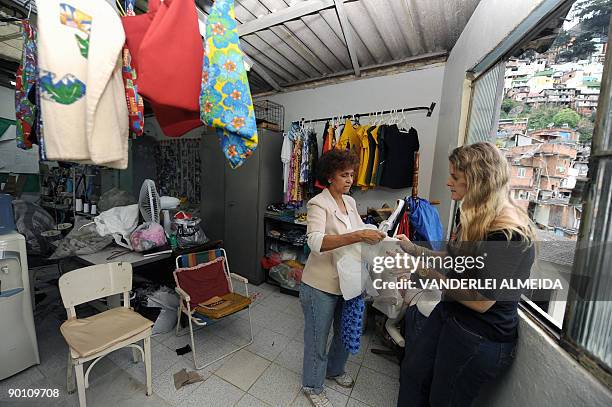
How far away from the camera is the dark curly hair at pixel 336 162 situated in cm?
A: 137

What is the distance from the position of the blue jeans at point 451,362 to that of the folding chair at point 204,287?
4.74 ft

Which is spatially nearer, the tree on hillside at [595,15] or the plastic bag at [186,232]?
the tree on hillside at [595,15]

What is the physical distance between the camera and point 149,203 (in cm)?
229

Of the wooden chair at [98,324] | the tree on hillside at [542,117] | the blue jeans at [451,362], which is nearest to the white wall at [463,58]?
the tree on hillside at [542,117]

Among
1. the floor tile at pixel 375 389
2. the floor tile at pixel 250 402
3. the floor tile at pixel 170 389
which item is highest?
the floor tile at pixel 375 389

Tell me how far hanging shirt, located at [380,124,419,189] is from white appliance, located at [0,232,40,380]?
3.11 m

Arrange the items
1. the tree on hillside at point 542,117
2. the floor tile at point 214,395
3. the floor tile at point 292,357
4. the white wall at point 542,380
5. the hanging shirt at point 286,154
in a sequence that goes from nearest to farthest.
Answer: the white wall at point 542,380 → the tree on hillside at point 542,117 → the floor tile at point 214,395 → the floor tile at point 292,357 → the hanging shirt at point 286,154

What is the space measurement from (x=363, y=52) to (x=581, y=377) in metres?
2.91

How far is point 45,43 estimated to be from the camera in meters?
0.67

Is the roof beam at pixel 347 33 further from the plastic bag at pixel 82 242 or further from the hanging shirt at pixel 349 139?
the plastic bag at pixel 82 242

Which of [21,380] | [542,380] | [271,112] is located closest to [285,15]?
[271,112]

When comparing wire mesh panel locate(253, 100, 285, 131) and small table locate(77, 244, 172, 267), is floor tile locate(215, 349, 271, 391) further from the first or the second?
wire mesh panel locate(253, 100, 285, 131)

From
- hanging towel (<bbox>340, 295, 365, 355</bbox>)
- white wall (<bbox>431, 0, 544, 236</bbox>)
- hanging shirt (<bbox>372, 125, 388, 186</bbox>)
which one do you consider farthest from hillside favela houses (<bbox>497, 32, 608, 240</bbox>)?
hanging shirt (<bbox>372, 125, 388, 186</bbox>)

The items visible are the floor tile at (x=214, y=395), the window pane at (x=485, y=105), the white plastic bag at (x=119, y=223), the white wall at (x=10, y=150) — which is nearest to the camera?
the window pane at (x=485, y=105)
